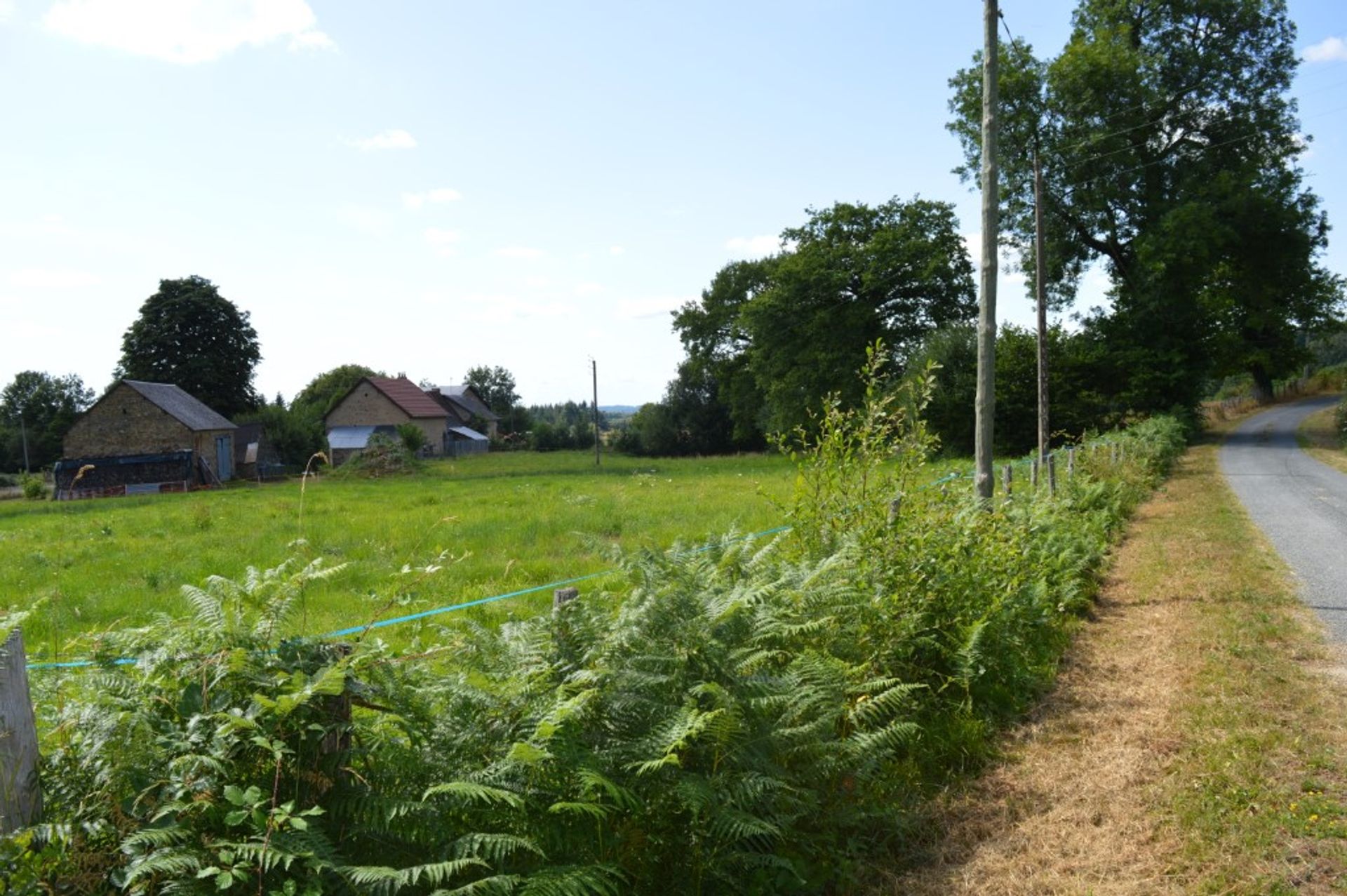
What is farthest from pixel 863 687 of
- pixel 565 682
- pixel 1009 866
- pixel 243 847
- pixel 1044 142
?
pixel 1044 142

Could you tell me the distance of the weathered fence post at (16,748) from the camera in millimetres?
2559

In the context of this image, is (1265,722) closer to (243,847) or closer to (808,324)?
(243,847)

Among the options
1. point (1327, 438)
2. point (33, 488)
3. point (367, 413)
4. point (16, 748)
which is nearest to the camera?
point (16, 748)

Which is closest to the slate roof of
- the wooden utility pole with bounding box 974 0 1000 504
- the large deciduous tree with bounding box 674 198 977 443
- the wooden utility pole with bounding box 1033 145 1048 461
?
the large deciduous tree with bounding box 674 198 977 443

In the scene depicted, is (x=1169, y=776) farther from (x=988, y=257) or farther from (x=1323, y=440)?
(x=1323, y=440)

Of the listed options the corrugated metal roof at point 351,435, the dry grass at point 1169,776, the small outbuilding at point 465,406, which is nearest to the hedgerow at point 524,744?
the dry grass at point 1169,776

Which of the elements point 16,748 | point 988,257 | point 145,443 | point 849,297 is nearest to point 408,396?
point 145,443

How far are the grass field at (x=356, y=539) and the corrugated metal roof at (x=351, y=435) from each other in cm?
3202

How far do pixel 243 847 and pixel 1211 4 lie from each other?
42.2m

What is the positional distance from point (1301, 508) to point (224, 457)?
158 feet

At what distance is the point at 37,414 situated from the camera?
71.8 m

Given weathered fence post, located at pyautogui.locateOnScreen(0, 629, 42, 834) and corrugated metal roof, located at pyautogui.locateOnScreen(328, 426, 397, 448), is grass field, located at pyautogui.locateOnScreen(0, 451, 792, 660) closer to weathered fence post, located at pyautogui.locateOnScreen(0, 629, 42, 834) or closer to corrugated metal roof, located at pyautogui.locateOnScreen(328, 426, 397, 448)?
weathered fence post, located at pyautogui.locateOnScreen(0, 629, 42, 834)

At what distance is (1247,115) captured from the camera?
34406mm

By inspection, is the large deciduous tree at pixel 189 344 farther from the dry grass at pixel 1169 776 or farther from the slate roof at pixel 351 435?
the dry grass at pixel 1169 776
